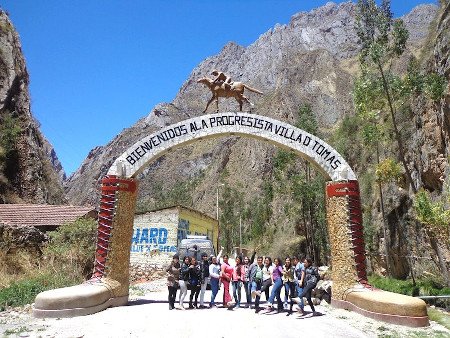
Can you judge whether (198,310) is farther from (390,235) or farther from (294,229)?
(294,229)

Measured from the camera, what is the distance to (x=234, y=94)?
13.6 meters

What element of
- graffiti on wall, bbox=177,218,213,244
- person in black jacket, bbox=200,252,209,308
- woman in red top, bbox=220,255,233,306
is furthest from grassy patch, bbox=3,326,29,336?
graffiti on wall, bbox=177,218,213,244

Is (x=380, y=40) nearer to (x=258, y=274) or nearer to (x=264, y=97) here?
(x=258, y=274)

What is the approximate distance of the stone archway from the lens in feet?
32.3

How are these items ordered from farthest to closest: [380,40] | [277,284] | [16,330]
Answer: [380,40]
[277,284]
[16,330]

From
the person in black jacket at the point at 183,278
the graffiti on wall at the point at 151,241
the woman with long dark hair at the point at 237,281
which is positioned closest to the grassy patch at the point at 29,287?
the person in black jacket at the point at 183,278

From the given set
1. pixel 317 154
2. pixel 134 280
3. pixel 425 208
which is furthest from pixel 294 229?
pixel 317 154

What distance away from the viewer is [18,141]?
31.0 metres

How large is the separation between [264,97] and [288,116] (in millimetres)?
28727

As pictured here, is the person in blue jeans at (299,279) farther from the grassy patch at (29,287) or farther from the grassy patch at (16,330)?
the grassy patch at (29,287)

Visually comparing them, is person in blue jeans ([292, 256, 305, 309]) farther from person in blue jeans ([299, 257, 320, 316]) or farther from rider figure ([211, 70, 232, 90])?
rider figure ([211, 70, 232, 90])

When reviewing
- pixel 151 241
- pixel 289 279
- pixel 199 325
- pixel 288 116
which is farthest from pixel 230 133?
pixel 288 116

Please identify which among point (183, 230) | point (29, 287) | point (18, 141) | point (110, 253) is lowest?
point (29, 287)

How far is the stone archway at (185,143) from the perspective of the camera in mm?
9844
